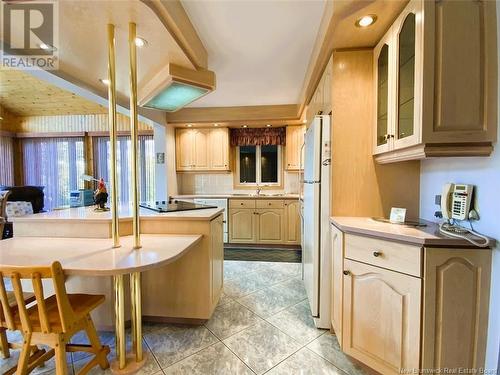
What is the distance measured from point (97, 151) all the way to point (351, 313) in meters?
5.90

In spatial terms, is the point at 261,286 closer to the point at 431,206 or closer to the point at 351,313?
the point at 351,313

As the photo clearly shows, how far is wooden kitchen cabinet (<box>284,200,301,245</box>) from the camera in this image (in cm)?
397

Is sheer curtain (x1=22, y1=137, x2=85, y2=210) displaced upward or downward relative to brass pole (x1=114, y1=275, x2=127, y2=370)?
upward

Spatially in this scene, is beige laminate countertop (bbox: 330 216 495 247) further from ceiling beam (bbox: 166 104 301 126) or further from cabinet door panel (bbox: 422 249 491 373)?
ceiling beam (bbox: 166 104 301 126)

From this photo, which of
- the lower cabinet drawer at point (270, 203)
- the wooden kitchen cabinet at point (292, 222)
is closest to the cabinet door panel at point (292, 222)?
the wooden kitchen cabinet at point (292, 222)

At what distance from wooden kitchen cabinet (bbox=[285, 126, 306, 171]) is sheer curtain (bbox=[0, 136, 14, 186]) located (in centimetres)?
650

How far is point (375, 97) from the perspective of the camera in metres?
1.72

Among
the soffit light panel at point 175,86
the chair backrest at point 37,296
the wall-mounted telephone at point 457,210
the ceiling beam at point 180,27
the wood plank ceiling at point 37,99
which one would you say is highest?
the wood plank ceiling at point 37,99

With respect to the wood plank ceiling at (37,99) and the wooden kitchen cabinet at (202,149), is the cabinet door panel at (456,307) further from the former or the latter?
the wood plank ceiling at (37,99)

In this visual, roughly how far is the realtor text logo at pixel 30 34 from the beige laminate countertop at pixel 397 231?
221cm

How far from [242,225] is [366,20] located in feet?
10.8

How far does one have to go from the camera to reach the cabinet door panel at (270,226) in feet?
13.1

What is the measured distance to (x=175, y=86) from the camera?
193cm

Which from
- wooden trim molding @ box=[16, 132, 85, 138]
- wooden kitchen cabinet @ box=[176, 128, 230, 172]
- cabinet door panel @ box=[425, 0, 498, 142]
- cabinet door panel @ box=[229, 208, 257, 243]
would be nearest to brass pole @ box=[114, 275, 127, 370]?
cabinet door panel @ box=[425, 0, 498, 142]
